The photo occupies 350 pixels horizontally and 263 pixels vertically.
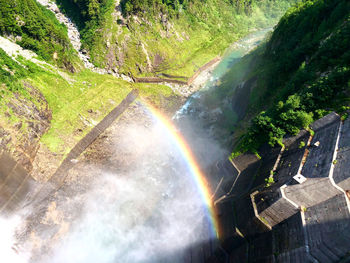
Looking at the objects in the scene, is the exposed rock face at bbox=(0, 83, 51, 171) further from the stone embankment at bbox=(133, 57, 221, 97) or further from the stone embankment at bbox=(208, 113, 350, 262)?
the stone embankment at bbox=(208, 113, 350, 262)

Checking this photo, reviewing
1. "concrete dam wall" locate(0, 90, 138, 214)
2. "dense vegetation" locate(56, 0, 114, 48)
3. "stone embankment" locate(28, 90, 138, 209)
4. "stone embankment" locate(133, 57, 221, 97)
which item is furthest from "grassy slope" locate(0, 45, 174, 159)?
"dense vegetation" locate(56, 0, 114, 48)

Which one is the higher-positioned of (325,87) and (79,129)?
(79,129)

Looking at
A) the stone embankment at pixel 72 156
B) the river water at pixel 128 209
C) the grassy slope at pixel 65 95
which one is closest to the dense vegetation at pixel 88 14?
the grassy slope at pixel 65 95

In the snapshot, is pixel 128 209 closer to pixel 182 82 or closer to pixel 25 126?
pixel 25 126

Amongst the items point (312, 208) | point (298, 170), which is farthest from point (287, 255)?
point (298, 170)

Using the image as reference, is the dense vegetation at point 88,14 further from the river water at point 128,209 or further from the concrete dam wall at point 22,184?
the concrete dam wall at point 22,184

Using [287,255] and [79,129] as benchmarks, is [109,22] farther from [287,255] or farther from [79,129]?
[287,255]
